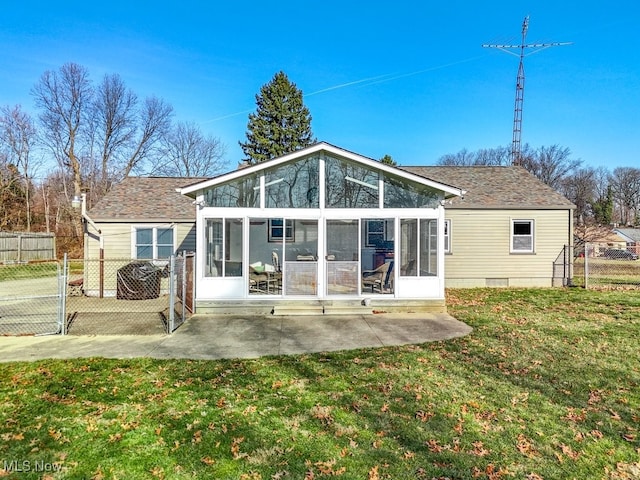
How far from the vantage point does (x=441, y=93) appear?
71.1ft

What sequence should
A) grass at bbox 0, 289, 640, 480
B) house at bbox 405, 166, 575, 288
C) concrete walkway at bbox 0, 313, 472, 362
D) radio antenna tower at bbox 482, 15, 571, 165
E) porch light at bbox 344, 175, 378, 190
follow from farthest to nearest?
1. radio antenna tower at bbox 482, 15, 571, 165
2. house at bbox 405, 166, 575, 288
3. porch light at bbox 344, 175, 378, 190
4. concrete walkway at bbox 0, 313, 472, 362
5. grass at bbox 0, 289, 640, 480

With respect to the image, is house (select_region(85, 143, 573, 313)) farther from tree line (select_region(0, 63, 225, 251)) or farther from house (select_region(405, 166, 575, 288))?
tree line (select_region(0, 63, 225, 251))

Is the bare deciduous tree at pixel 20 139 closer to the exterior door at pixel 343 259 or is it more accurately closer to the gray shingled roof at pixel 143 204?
the gray shingled roof at pixel 143 204

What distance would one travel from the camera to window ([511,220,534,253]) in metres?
14.4

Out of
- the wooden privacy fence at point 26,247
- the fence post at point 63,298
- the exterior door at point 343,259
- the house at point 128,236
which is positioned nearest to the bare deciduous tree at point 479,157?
the wooden privacy fence at point 26,247

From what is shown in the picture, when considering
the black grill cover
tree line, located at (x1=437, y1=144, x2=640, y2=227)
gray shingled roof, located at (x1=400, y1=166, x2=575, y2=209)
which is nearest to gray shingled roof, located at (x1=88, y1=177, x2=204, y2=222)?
the black grill cover

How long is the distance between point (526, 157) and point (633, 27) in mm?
36292

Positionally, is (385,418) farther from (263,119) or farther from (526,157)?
(526,157)

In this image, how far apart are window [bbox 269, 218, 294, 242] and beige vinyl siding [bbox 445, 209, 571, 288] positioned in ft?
24.0

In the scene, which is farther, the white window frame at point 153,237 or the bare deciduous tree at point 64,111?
the bare deciduous tree at point 64,111

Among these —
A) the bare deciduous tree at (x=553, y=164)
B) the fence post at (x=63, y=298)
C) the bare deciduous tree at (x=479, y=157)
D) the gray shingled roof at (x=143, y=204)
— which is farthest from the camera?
the bare deciduous tree at (x=479, y=157)

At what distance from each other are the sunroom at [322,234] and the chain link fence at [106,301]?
3.89 feet

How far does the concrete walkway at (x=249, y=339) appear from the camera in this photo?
618cm

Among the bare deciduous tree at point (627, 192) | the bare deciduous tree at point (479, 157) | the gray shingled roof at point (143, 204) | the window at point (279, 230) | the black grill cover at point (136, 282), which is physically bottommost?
the black grill cover at point (136, 282)
